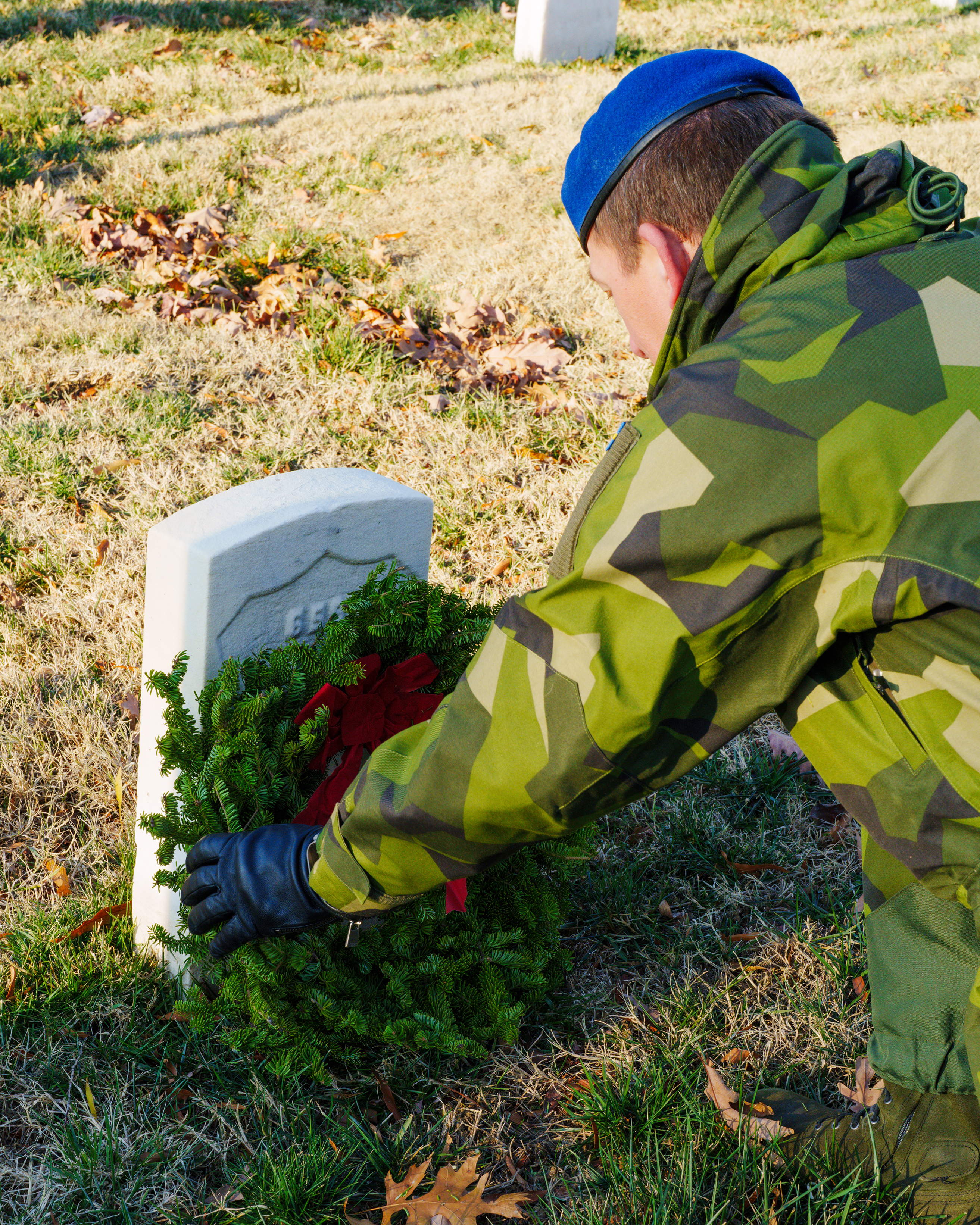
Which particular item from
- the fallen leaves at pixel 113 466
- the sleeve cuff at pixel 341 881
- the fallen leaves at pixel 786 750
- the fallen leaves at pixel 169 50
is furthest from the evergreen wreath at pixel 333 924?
the fallen leaves at pixel 169 50

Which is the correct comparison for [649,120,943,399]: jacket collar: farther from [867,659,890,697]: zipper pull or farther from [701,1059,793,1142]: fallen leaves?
[701,1059,793,1142]: fallen leaves

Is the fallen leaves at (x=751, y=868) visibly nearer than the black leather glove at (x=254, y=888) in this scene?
No

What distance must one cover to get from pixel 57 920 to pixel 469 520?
6.54 feet

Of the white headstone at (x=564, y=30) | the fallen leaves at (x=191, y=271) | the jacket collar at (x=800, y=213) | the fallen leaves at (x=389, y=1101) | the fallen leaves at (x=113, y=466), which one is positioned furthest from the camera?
the white headstone at (x=564, y=30)

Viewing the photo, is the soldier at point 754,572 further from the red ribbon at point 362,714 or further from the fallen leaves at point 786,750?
the fallen leaves at point 786,750

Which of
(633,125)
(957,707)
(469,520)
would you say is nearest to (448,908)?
(957,707)

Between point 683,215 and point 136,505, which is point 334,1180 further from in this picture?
point 136,505

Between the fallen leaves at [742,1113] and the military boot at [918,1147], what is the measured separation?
0.03 meters

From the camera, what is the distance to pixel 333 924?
1.88 m

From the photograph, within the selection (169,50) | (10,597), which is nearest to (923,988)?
(10,597)

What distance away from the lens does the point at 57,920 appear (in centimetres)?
220

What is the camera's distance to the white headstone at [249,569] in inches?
71.9

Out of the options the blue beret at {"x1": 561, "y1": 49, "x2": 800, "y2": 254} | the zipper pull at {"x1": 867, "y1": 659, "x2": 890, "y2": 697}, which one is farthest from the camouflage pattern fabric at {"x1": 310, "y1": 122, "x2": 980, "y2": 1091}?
the blue beret at {"x1": 561, "y1": 49, "x2": 800, "y2": 254}

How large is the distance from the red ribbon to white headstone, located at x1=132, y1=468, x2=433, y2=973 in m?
0.17
